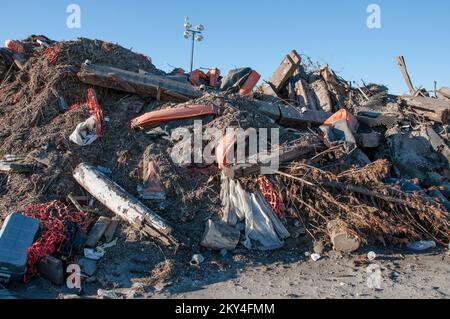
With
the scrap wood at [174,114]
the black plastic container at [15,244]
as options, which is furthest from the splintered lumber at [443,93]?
the black plastic container at [15,244]

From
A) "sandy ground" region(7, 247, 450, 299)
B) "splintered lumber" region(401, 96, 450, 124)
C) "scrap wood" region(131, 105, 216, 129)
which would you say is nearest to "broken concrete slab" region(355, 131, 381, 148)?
"splintered lumber" region(401, 96, 450, 124)

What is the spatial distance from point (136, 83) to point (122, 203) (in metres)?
2.72

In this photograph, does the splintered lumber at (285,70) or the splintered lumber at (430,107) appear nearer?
the splintered lumber at (430,107)

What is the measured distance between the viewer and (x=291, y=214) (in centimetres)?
568

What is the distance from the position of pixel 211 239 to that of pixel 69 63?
4701 mm

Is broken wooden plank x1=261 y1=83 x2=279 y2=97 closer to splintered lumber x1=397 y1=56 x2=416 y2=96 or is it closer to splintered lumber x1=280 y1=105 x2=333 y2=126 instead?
splintered lumber x1=280 y1=105 x2=333 y2=126

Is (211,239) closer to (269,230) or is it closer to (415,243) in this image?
(269,230)

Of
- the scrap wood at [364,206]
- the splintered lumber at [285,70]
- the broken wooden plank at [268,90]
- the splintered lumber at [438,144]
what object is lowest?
the scrap wood at [364,206]

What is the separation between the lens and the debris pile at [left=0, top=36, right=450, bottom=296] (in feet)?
17.5

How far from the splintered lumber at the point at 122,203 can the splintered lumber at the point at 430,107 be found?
6.09m

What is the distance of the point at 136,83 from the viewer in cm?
737

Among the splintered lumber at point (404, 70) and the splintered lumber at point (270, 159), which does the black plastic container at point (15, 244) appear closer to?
the splintered lumber at point (270, 159)

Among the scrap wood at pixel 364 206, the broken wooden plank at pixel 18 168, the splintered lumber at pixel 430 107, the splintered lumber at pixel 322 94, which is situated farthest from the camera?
the splintered lumber at pixel 322 94

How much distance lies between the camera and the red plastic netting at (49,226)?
15.2 ft
